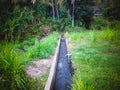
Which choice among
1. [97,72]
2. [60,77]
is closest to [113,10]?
[60,77]

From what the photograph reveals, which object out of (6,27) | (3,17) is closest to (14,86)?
(6,27)

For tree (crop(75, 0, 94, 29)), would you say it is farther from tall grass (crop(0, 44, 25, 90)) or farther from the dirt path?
tall grass (crop(0, 44, 25, 90))

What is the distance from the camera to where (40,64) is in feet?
26.5

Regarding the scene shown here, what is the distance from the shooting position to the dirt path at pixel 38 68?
22.4 feet

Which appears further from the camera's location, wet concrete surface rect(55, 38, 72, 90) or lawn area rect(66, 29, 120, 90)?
wet concrete surface rect(55, 38, 72, 90)

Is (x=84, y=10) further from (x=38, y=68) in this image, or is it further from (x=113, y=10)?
(x=38, y=68)

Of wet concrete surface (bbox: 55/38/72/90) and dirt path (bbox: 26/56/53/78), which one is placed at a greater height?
dirt path (bbox: 26/56/53/78)

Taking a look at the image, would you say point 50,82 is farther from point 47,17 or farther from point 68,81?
point 47,17

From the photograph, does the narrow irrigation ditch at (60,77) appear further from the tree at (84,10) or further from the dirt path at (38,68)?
the tree at (84,10)

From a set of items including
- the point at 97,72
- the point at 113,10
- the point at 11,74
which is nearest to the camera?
the point at 11,74

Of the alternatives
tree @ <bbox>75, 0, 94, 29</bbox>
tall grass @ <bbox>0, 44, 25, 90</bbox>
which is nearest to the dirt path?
tall grass @ <bbox>0, 44, 25, 90</bbox>

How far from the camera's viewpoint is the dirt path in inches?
269

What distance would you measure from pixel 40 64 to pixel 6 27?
5371mm

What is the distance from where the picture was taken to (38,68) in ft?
24.8
